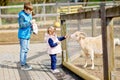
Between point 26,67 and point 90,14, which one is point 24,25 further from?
point 90,14

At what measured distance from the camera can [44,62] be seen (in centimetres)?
1023

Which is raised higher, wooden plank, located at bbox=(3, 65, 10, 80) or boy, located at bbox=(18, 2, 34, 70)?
boy, located at bbox=(18, 2, 34, 70)

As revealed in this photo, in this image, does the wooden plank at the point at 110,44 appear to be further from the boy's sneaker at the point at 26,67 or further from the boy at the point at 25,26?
the boy's sneaker at the point at 26,67

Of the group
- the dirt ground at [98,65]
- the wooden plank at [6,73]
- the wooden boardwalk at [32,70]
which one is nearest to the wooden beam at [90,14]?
the dirt ground at [98,65]

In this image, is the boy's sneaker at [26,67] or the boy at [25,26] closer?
the boy at [25,26]

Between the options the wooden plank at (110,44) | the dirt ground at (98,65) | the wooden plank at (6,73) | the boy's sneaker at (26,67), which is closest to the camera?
the wooden plank at (110,44)

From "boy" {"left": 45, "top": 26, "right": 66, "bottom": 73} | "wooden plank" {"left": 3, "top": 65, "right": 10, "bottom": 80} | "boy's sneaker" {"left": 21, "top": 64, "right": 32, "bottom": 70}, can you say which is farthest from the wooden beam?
"wooden plank" {"left": 3, "top": 65, "right": 10, "bottom": 80}

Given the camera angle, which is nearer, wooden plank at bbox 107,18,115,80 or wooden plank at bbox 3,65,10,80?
wooden plank at bbox 107,18,115,80

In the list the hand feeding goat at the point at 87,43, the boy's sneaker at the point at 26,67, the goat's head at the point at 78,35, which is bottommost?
the boy's sneaker at the point at 26,67

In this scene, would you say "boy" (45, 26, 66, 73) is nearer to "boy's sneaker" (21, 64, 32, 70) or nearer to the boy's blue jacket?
the boy's blue jacket

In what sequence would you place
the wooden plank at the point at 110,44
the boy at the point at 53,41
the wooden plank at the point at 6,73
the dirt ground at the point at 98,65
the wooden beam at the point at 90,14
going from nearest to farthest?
the wooden beam at the point at 90,14
the wooden plank at the point at 110,44
the dirt ground at the point at 98,65
the wooden plank at the point at 6,73
the boy at the point at 53,41

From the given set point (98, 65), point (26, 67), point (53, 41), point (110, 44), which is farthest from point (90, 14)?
point (26, 67)

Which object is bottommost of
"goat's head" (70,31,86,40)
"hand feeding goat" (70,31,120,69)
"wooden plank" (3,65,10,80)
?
"wooden plank" (3,65,10,80)

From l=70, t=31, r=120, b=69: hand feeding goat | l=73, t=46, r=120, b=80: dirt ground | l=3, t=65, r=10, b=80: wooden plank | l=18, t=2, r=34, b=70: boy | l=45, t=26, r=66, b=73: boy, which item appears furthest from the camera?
l=18, t=2, r=34, b=70: boy
